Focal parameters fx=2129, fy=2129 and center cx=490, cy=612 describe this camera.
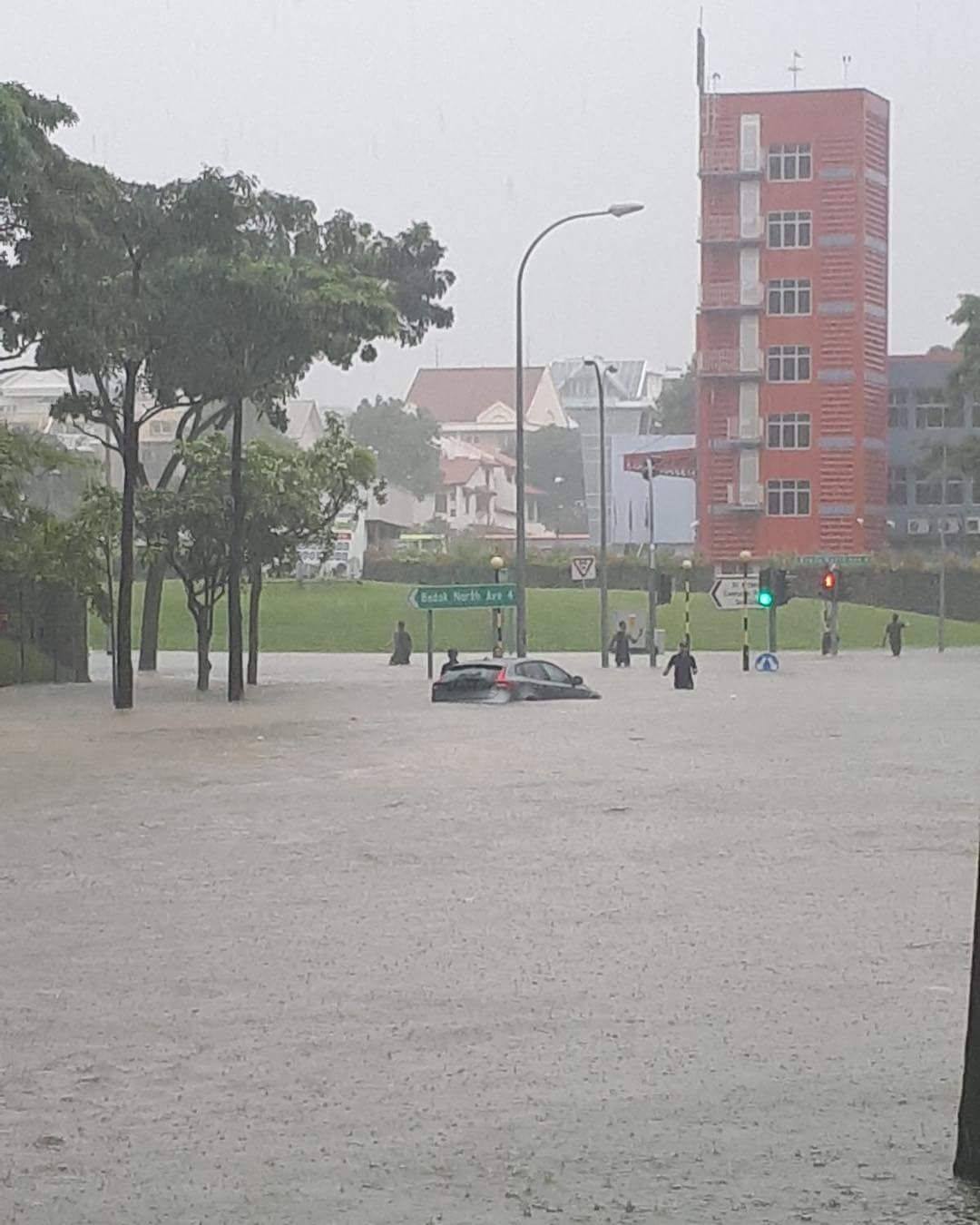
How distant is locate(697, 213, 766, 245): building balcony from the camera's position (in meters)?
91.9

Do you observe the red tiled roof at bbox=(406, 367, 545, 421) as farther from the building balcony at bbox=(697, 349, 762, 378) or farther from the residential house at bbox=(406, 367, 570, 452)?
the building balcony at bbox=(697, 349, 762, 378)

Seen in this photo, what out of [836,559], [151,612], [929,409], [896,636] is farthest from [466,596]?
[929,409]

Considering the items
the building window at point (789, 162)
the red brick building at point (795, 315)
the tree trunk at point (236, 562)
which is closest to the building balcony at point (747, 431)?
the red brick building at point (795, 315)

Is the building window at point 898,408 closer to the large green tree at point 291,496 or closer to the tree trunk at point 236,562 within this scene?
the large green tree at point 291,496

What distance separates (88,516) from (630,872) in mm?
25872

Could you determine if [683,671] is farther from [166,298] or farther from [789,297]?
[789,297]

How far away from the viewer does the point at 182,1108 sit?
856 cm

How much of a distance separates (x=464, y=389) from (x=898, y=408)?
285 ft

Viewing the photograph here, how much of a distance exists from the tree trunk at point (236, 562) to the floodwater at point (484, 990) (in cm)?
1417

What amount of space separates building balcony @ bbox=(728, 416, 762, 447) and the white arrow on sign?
30.0 m

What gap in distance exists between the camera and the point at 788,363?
92438 millimetres

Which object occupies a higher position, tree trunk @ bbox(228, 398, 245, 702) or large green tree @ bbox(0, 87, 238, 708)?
large green tree @ bbox(0, 87, 238, 708)

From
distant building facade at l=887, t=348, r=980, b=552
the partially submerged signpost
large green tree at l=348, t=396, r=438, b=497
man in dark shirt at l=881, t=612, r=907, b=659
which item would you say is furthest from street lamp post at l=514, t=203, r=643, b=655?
large green tree at l=348, t=396, r=438, b=497

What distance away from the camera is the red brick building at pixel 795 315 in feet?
297
